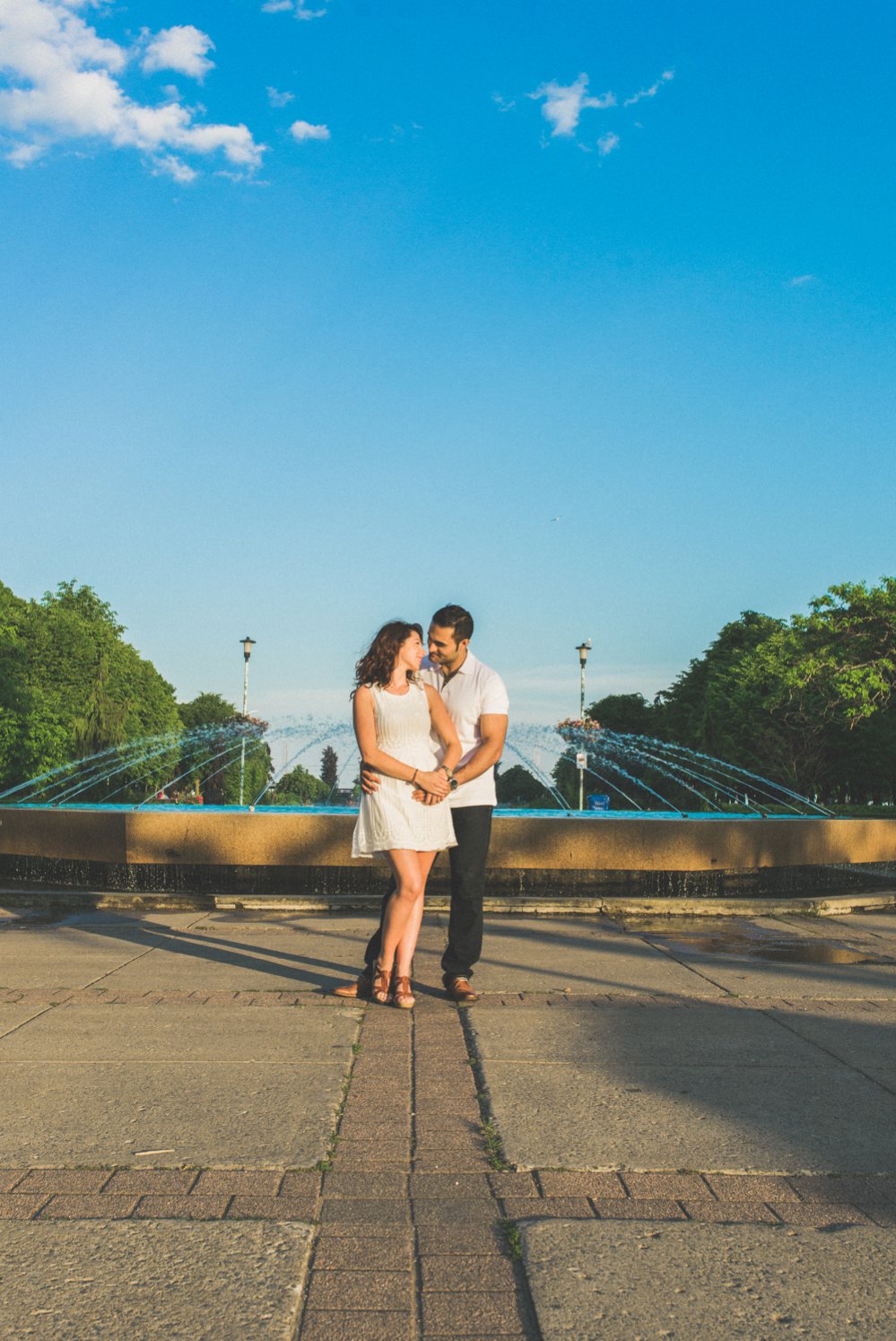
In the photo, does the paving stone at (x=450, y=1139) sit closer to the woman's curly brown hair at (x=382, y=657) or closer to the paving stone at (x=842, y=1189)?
the paving stone at (x=842, y=1189)

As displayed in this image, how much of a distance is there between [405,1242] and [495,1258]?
8.9 inches

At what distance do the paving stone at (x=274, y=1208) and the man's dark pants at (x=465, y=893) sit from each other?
110 inches

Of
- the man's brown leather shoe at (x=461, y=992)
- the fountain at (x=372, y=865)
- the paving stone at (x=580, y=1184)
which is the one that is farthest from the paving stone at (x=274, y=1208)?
the fountain at (x=372, y=865)

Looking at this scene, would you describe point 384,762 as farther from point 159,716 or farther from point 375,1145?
point 159,716

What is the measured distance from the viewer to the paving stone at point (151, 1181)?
3.10 meters

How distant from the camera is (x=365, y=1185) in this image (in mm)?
3176

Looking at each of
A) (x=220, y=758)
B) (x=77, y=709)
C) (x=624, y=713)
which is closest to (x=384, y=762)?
(x=77, y=709)

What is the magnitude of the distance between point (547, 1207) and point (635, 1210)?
0.23 meters

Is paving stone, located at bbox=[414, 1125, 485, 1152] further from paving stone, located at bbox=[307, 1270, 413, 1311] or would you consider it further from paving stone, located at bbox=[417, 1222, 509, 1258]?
paving stone, located at bbox=[307, 1270, 413, 1311]

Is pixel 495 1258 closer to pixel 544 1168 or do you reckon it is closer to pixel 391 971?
pixel 544 1168

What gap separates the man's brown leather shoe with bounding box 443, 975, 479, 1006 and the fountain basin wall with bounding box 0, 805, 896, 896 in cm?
529

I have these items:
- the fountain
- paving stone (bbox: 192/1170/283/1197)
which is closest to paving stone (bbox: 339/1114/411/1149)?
paving stone (bbox: 192/1170/283/1197)

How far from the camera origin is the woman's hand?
5582 millimetres

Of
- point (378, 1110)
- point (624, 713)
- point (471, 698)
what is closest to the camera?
point (378, 1110)
